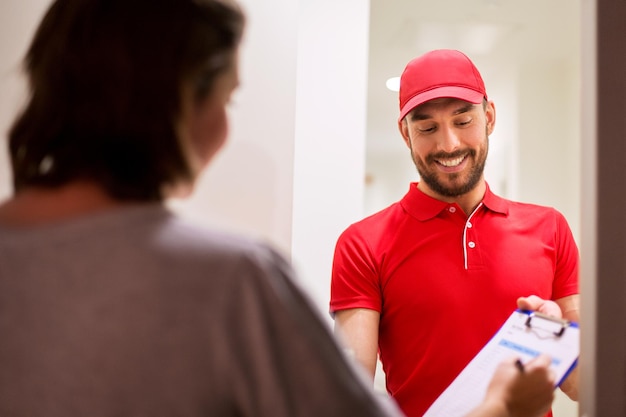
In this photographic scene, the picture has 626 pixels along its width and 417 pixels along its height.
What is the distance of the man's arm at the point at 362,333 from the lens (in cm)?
112

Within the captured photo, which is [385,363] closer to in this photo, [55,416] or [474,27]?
[55,416]

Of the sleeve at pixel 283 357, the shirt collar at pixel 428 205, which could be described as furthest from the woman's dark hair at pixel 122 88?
the shirt collar at pixel 428 205

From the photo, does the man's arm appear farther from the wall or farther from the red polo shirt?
the wall

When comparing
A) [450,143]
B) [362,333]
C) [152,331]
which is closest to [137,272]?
[152,331]

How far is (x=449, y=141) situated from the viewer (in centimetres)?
121

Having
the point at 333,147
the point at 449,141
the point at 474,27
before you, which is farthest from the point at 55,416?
the point at 474,27

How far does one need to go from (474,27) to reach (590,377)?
257 cm

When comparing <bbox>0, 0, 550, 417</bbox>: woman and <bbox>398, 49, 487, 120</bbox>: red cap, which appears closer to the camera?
<bbox>0, 0, 550, 417</bbox>: woman

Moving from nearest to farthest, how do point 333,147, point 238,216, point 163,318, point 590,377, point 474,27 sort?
point 163,318, point 590,377, point 238,216, point 333,147, point 474,27

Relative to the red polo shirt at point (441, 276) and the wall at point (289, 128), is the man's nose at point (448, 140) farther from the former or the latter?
the wall at point (289, 128)

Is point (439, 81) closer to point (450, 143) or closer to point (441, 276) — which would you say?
point (450, 143)

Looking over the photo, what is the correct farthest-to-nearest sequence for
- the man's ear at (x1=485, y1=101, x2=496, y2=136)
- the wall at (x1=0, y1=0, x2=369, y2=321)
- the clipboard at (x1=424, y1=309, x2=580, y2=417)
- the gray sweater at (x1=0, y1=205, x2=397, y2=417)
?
the man's ear at (x1=485, y1=101, x2=496, y2=136) → the wall at (x1=0, y1=0, x2=369, y2=321) → the clipboard at (x1=424, y1=309, x2=580, y2=417) → the gray sweater at (x1=0, y1=205, x2=397, y2=417)

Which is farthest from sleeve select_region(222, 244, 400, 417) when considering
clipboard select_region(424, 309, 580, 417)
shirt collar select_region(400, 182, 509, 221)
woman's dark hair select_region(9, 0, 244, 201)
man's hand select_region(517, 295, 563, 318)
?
shirt collar select_region(400, 182, 509, 221)

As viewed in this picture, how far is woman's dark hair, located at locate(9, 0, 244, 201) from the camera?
0.43 metres
